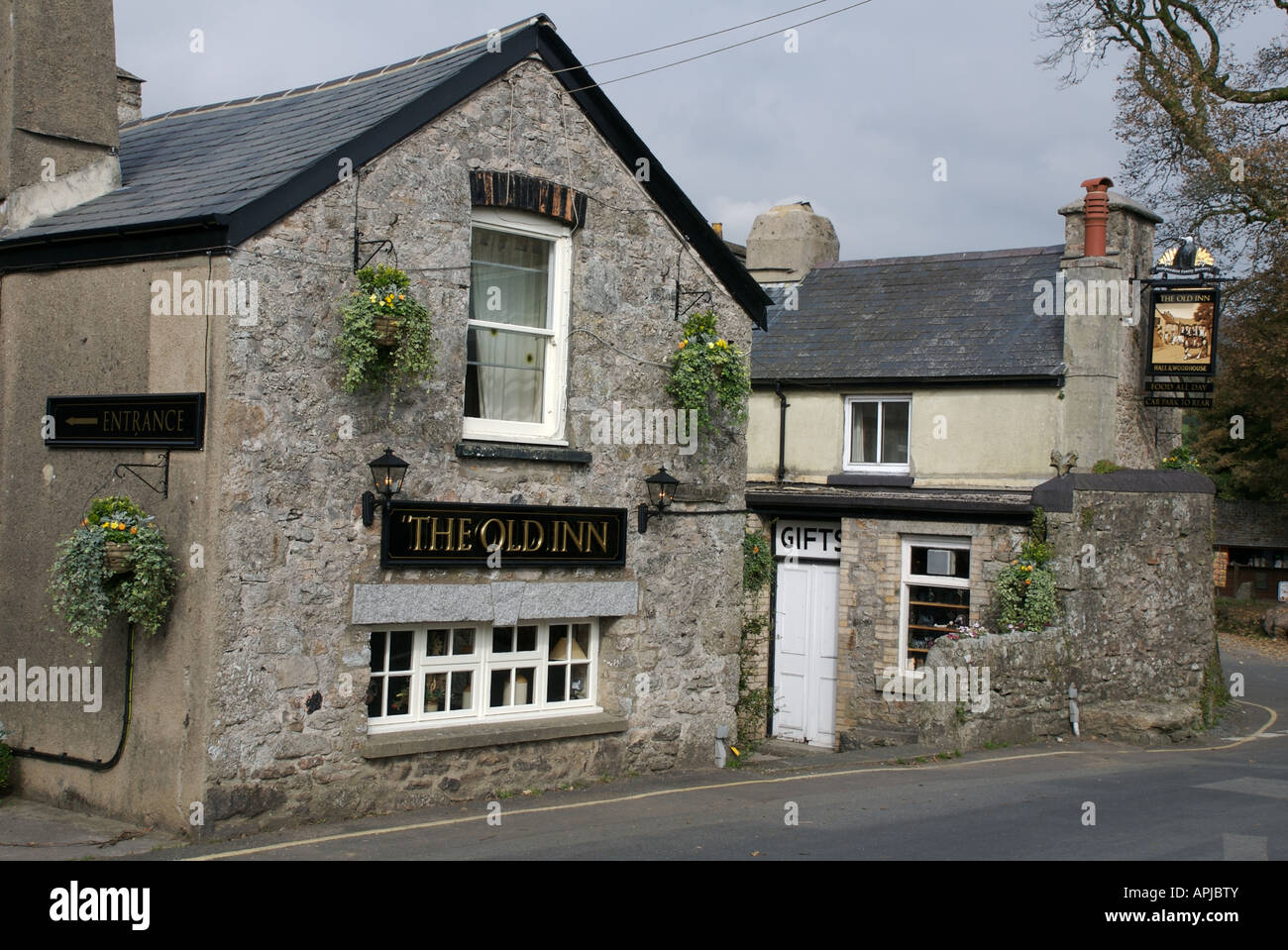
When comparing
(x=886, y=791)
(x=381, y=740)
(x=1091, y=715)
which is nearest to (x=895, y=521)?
(x=1091, y=715)

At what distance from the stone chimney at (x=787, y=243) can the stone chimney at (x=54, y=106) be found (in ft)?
43.7

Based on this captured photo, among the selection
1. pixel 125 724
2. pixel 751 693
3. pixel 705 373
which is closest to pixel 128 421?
pixel 125 724

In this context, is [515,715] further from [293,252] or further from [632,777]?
[293,252]

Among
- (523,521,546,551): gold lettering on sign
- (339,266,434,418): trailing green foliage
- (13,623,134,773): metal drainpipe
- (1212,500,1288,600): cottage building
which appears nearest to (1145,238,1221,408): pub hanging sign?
(523,521,546,551): gold lettering on sign

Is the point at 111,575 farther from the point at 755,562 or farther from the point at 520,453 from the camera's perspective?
the point at 755,562

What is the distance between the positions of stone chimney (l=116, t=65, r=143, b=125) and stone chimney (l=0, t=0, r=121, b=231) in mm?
5331

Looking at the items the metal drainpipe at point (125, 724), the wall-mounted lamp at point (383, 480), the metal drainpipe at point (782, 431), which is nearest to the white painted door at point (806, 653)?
the metal drainpipe at point (782, 431)

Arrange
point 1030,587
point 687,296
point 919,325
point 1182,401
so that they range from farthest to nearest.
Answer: point 919,325
point 1182,401
point 1030,587
point 687,296

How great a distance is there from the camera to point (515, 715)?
36.9 ft

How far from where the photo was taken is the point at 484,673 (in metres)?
11.0

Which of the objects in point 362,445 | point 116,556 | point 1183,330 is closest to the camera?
point 116,556

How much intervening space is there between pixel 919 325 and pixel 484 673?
36.0 ft

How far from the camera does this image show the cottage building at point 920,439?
1734 centimetres

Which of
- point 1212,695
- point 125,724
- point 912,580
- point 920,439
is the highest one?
point 920,439
